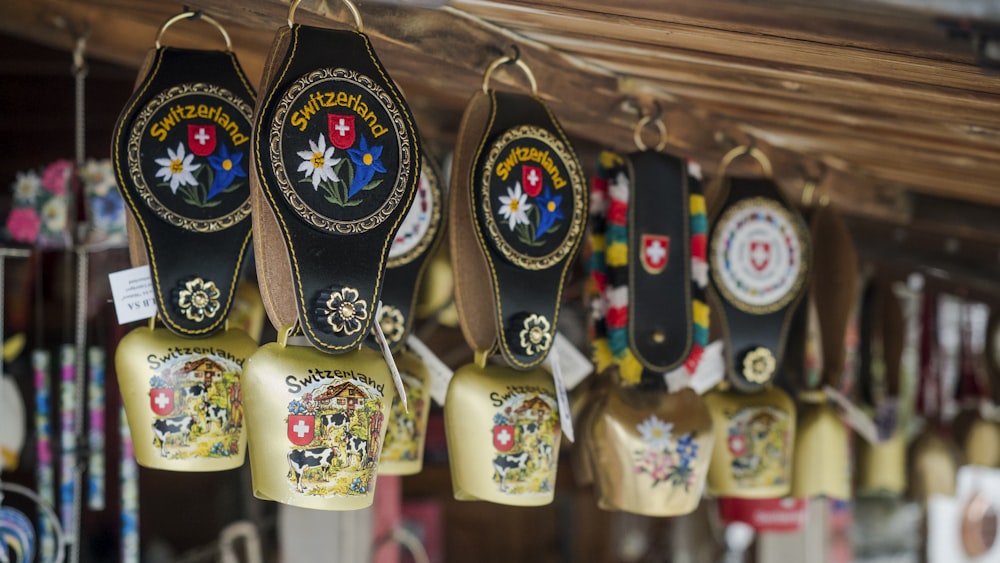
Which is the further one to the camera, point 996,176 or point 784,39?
point 996,176

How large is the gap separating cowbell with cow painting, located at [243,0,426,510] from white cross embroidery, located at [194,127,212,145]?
0.21 m

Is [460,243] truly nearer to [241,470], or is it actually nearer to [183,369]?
[183,369]

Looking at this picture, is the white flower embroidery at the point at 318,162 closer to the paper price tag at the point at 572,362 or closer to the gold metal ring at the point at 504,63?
the gold metal ring at the point at 504,63

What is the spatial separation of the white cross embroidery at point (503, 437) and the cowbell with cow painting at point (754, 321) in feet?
1.81

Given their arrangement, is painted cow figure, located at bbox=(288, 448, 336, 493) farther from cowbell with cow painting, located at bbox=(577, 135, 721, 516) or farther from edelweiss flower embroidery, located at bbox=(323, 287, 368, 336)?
cowbell with cow painting, located at bbox=(577, 135, 721, 516)

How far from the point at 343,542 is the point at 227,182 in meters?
1.71

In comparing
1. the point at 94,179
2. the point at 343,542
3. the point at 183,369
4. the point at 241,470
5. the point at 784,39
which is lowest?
the point at 343,542

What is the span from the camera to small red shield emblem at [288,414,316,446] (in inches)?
54.4

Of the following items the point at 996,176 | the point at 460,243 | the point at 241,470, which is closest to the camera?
the point at 460,243

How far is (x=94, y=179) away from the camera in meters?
2.32

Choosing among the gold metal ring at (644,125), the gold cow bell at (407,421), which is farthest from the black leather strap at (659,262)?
the gold cow bell at (407,421)

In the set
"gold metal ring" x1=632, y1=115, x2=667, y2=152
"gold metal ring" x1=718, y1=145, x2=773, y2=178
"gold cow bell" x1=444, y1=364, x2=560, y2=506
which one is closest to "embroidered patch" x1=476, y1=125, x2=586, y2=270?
"gold cow bell" x1=444, y1=364, x2=560, y2=506

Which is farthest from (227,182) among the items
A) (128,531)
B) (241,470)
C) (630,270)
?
(241,470)

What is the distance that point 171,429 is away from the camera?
1543 millimetres
